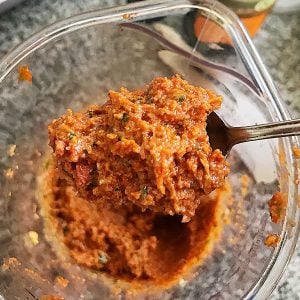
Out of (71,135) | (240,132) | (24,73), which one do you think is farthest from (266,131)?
(24,73)

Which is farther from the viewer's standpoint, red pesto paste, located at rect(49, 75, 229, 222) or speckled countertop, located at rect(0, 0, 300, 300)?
speckled countertop, located at rect(0, 0, 300, 300)

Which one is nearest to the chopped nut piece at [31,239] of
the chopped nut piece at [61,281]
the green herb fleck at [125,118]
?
the chopped nut piece at [61,281]

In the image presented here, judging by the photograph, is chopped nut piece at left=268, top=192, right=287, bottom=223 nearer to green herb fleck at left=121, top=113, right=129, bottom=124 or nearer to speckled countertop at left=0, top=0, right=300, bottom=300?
speckled countertop at left=0, top=0, right=300, bottom=300

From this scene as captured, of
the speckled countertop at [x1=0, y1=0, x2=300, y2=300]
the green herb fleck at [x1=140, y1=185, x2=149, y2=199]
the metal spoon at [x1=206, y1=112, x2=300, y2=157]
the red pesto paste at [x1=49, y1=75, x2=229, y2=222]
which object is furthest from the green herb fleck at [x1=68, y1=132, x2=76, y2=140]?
the speckled countertop at [x1=0, y1=0, x2=300, y2=300]

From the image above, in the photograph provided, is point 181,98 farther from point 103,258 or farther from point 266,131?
point 103,258

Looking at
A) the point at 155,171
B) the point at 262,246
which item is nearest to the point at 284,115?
the point at 262,246

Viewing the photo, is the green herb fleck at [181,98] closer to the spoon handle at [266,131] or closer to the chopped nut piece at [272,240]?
the spoon handle at [266,131]

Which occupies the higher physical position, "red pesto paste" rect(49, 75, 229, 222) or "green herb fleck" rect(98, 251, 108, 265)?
"red pesto paste" rect(49, 75, 229, 222)

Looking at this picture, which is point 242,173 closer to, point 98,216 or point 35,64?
point 98,216
